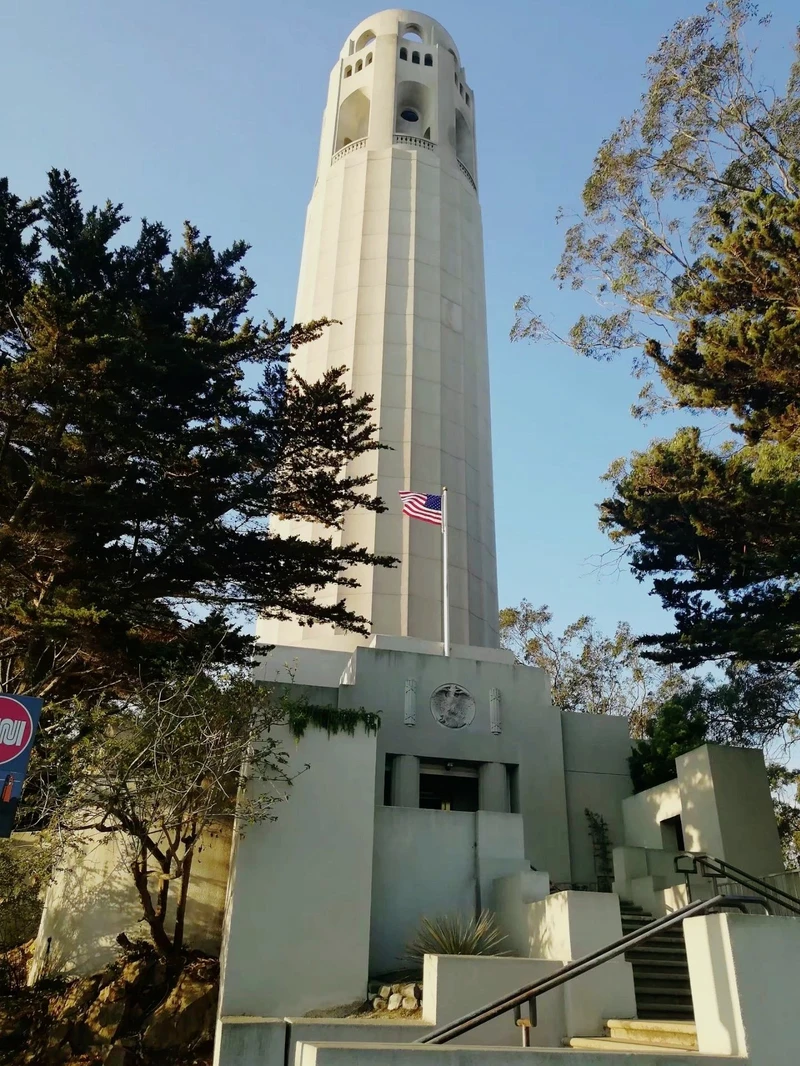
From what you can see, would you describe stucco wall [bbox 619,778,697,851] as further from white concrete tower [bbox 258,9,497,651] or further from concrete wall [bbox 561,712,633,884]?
white concrete tower [bbox 258,9,497,651]

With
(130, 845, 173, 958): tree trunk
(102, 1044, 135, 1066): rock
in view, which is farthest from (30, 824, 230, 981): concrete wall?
(102, 1044, 135, 1066): rock

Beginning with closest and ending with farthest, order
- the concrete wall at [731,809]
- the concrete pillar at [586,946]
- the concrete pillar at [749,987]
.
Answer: the concrete pillar at [749,987] < the concrete pillar at [586,946] < the concrete wall at [731,809]

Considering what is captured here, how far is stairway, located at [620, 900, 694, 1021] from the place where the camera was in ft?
29.9

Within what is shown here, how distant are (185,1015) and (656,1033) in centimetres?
531

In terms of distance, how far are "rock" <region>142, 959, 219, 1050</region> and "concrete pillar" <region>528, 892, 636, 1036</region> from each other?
388 centimetres

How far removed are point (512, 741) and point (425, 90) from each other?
22479mm

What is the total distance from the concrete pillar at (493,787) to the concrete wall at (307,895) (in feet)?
17.7

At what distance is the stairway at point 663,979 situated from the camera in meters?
9.10

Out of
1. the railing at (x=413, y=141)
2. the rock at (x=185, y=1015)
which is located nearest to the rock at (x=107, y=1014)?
the rock at (x=185, y=1015)

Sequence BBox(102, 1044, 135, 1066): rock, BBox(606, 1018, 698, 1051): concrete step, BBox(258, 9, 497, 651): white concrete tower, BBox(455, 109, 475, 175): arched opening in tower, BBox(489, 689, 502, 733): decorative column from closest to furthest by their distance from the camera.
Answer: BBox(606, 1018, 698, 1051): concrete step → BBox(102, 1044, 135, 1066): rock → BBox(489, 689, 502, 733): decorative column → BBox(258, 9, 497, 651): white concrete tower → BBox(455, 109, 475, 175): arched opening in tower

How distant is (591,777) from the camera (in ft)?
56.3

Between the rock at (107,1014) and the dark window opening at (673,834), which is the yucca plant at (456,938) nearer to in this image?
the rock at (107,1014)

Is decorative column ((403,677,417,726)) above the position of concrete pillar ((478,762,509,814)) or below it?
above

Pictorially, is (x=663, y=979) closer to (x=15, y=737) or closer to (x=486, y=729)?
(x=486, y=729)
